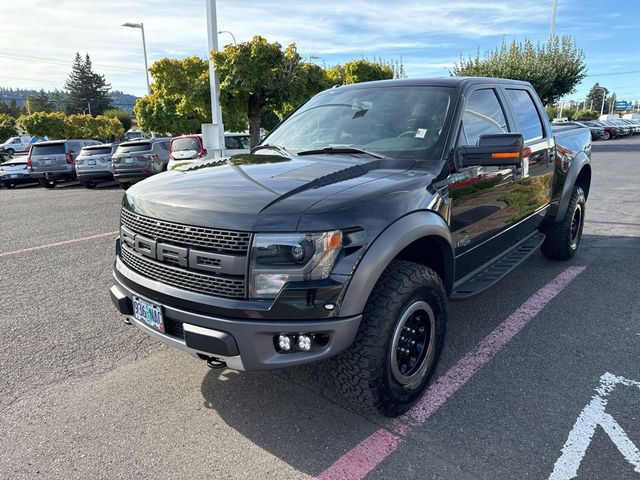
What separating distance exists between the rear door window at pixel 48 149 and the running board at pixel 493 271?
1644 centimetres

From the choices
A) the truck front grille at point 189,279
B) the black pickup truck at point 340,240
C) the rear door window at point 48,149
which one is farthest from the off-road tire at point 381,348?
the rear door window at point 48,149

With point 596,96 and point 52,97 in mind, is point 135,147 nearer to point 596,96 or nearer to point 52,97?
point 52,97

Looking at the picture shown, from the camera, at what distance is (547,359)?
3256 mm

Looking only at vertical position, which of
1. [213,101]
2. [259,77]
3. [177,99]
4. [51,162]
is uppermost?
[259,77]

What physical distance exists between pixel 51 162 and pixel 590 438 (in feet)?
58.0

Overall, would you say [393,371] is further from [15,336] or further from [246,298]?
[15,336]

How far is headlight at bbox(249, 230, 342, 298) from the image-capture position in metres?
2.13

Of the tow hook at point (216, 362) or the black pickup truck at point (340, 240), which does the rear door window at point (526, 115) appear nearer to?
the black pickup truck at point (340, 240)

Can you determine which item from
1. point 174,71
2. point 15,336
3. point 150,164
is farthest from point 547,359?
point 174,71

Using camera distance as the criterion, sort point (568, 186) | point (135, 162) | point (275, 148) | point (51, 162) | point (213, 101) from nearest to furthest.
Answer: point (275, 148) < point (568, 186) < point (135, 162) < point (213, 101) < point (51, 162)

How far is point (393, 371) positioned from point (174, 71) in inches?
749

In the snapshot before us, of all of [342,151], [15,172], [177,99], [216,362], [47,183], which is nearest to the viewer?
[216,362]

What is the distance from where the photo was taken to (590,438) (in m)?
2.44

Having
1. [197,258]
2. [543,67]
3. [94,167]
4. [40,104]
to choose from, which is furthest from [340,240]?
[40,104]
